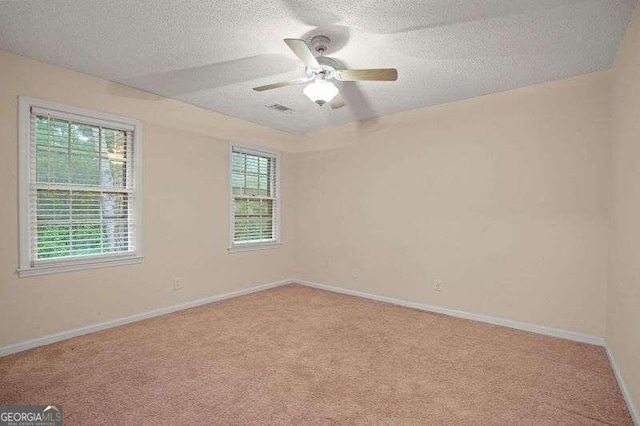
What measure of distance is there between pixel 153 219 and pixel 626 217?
426 centimetres

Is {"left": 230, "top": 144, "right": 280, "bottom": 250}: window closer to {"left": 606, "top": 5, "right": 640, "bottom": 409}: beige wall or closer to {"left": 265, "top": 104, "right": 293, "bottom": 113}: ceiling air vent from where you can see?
{"left": 265, "top": 104, "right": 293, "bottom": 113}: ceiling air vent

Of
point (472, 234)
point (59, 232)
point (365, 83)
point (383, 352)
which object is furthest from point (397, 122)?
point (59, 232)

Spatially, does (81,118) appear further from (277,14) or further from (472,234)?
(472,234)

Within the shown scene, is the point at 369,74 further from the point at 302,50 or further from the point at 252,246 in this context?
the point at 252,246

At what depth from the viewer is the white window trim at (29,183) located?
8.82ft

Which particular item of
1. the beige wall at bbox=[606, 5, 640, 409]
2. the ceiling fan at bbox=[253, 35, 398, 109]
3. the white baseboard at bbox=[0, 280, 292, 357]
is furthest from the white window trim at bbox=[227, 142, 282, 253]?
the beige wall at bbox=[606, 5, 640, 409]

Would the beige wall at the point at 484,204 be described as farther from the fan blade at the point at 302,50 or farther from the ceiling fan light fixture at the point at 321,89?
the fan blade at the point at 302,50

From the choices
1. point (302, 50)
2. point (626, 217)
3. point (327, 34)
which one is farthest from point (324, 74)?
point (626, 217)

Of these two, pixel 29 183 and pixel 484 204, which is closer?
pixel 29 183

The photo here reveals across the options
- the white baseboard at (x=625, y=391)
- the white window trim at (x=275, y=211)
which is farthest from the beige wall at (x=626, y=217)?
the white window trim at (x=275, y=211)

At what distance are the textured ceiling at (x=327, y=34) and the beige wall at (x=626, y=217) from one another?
27cm

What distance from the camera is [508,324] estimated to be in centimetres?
334

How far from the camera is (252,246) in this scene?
4.68m

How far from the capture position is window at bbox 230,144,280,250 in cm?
452
